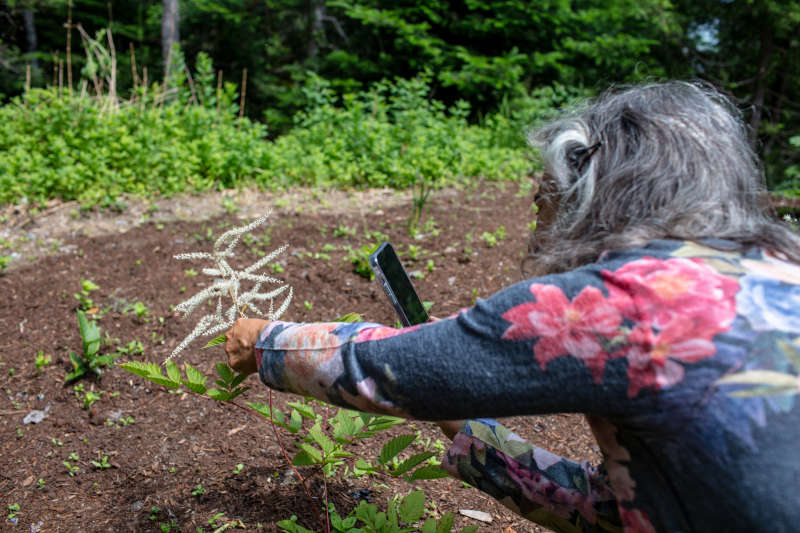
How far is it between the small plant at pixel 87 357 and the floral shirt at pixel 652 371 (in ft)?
Result: 6.55

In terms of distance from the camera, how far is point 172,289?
3.44 meters

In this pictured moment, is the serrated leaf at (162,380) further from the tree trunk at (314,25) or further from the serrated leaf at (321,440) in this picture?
the tree trunk at (314,25)

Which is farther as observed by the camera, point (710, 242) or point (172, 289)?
point (172, 289)

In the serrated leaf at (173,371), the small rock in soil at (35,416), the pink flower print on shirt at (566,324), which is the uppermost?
the pink flower print on shirt at (566,324)

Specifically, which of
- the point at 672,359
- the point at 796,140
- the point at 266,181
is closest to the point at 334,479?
the point at 672,359

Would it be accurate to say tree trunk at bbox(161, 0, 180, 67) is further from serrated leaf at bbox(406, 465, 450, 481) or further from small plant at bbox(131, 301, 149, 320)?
serrated leaf at bbox(406, 465, 450, 481)

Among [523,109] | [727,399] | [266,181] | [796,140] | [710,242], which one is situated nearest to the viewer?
[727,399]

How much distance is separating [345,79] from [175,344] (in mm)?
8496

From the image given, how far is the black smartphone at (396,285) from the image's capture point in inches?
57.6

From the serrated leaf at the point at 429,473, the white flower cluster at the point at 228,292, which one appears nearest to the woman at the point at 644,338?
the white flower cluster at the point at 228,292

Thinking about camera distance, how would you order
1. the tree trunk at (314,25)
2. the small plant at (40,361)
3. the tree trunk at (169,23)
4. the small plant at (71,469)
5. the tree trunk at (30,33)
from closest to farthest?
the small plant at (71,469), the small plant at (40,361), the tree trunk at (169,23), the tree trunk at (30,33), the tree trunk at (314,25)

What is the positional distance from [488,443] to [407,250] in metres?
2.38

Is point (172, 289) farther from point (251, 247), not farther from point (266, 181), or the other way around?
point (266, 181)

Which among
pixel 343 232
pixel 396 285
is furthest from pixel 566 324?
pixel 343 232
